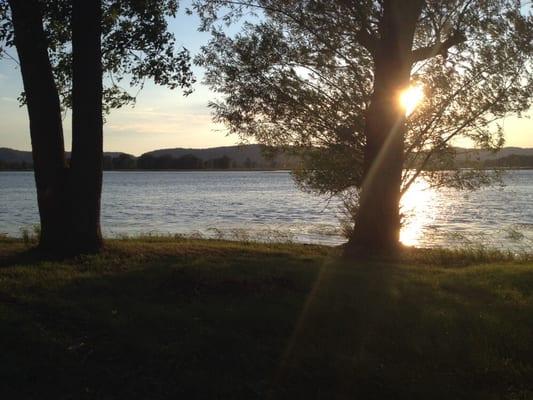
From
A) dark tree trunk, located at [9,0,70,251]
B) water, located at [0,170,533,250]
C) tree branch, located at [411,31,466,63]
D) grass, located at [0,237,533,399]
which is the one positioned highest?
tree branch, located at [411,31,466,63]

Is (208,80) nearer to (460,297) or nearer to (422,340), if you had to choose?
(460,297)

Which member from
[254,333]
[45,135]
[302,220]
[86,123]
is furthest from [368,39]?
[302,220]

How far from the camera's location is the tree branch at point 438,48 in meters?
14.6

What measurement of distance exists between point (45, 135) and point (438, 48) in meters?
9.26

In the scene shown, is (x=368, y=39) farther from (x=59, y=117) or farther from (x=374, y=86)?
(x=59, y=117)

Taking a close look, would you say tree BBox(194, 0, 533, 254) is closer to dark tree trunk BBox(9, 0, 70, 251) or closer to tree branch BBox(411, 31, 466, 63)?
tree branch BBox(411, 31, 466, 63)

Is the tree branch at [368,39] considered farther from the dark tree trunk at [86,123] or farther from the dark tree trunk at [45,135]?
the dark tree trunk at [45,135]

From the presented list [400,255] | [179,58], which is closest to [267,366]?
[179,58]

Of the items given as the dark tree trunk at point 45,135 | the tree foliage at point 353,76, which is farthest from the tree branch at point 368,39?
the dark tree trunk at point 45,135

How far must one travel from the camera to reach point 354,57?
16.7 meters

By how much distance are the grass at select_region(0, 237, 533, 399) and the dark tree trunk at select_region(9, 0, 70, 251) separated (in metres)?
1.21

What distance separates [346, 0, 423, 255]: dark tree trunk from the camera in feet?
45.4

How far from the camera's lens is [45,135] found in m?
11.3

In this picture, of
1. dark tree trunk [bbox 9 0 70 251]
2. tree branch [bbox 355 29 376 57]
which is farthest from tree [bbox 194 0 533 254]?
dark tree trunk [bbox 9 0 70 251]
